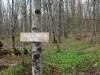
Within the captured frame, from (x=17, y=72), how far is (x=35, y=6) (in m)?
4.31

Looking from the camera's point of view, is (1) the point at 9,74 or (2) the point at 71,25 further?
(2) the point at 71,25

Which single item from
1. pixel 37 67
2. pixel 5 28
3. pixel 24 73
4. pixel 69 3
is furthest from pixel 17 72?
pixel 5 28

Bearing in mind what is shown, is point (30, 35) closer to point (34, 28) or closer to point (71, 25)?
point (34, 28)

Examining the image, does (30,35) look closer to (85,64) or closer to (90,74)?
(90,74)

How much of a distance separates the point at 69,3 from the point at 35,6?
48107mm

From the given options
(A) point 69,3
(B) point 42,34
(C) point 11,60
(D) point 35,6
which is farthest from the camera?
(A) point 69,3

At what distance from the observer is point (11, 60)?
17.7m

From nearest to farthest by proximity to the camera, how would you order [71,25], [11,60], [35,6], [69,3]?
[35,6]
[11,60]
[69,3]
[71,25]

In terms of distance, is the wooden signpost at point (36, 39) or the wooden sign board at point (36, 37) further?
the wooden signpost at point (36, 39)

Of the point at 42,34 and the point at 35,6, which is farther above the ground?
the point at 35,6

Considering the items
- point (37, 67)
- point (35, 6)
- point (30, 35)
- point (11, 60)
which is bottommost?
point (11, 60)

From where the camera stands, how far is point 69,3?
5469 centimetres

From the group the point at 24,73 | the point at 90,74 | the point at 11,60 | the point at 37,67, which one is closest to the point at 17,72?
the point at 24,73

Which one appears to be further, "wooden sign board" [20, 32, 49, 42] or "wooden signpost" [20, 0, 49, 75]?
"wooden signpost" [20, 0, 49, 75]
